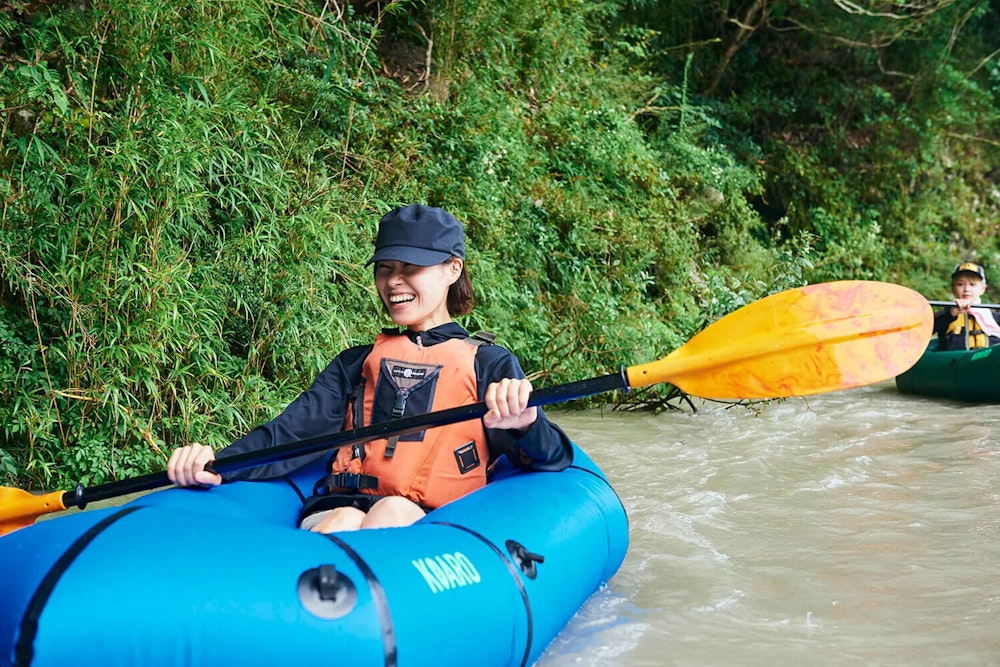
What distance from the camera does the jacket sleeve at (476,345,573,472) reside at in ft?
7.47

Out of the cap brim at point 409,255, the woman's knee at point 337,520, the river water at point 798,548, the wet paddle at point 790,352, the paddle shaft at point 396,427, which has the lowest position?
the river water at point 798,548

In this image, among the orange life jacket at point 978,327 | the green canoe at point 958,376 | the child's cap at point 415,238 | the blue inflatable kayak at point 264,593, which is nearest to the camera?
the blue inflatable kayak at point 264,593

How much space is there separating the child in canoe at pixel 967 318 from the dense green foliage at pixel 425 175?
1057 mm

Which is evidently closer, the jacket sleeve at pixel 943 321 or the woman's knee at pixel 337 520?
the woman's knee at pixel 337 520

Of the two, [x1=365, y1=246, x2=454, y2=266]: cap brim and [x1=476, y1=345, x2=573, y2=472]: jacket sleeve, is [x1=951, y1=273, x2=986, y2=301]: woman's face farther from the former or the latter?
[x1=365, y1=246, x2=454, y2=266]: cap brim

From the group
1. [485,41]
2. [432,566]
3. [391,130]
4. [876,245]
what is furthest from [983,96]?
[432,566]

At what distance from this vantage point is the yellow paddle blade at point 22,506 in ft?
7.45

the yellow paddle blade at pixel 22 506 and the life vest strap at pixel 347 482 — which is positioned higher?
the life vest strap at pixel 347 482

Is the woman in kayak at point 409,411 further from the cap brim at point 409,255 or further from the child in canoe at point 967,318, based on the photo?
the child in canoe at point 967,318

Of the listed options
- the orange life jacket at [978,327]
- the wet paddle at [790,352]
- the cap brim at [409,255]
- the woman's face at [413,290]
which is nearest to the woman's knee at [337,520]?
the wet paddle at [790,352]

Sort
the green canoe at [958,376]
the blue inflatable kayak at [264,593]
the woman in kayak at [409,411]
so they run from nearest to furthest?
1. the blue inflatable kayak at [264,593]
2. the woman in kayak at [409,411]
3. the green canoe at [958,376]

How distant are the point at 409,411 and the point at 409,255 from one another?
1.24 ft

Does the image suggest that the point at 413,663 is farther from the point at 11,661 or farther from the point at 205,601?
the point at 11,661

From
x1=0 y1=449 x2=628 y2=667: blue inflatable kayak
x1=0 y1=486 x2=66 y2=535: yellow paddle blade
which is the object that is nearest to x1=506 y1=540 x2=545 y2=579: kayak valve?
x1=0 y1=449 x2=628 y2=667: blue inflatable kayak
